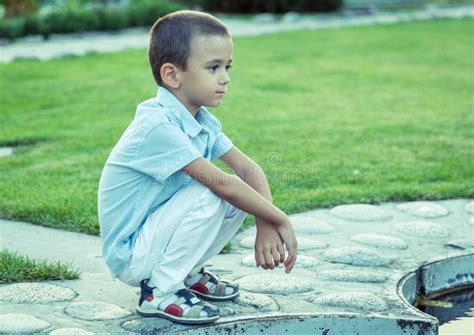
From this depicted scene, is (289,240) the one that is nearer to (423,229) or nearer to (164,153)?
(164,153)

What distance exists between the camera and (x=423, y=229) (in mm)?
4523

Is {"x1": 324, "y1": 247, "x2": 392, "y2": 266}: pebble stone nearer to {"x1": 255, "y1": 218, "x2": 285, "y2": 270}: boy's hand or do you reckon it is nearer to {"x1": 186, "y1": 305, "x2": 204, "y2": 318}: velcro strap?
{"x1": 255, "y1": 218, "x2": 285, "y2": 270}: boy's hand

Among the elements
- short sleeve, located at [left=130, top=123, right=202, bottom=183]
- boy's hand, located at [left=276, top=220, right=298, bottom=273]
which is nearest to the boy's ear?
short sleeve, located at [left=130, top=123, right=202, bottom=183]

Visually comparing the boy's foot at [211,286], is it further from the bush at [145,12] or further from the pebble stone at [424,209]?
the bush at [145,12]

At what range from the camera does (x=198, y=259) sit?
3.28 m

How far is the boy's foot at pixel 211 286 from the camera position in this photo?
3.51 m

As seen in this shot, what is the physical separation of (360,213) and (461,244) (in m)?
0.63

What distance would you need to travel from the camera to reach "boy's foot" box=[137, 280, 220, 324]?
324 cm

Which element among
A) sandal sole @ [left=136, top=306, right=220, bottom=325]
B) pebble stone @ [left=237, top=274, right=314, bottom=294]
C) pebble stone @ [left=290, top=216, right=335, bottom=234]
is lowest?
pebble stone @ [left=290, top=216, right=335, bottom=234]

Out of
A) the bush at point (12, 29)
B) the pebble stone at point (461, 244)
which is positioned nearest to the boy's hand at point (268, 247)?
the pebble stone at point (461, 244)

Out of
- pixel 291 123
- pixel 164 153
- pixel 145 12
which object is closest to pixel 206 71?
pixel 164 153

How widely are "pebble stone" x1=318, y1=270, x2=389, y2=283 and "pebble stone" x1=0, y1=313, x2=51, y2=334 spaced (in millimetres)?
1188

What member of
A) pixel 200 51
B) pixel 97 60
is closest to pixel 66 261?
pixel 200 51

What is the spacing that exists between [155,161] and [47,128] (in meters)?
3.71
